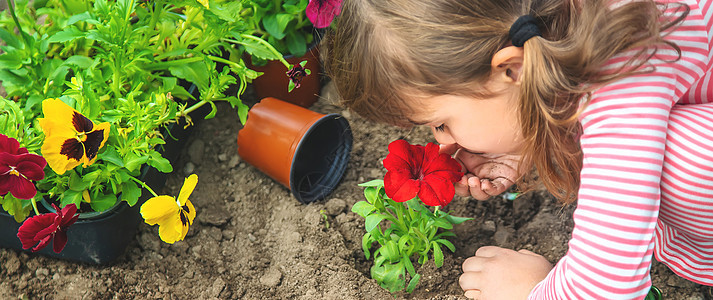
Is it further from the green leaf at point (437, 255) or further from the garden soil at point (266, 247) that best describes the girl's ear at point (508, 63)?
the garden soil at point (266, 247)

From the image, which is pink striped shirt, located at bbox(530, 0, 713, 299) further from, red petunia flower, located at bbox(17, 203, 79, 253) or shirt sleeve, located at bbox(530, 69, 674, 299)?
red petunia flower, located at bbox(17, 203, 79, 253)

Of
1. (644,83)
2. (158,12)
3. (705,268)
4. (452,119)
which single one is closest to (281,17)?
(158,12)

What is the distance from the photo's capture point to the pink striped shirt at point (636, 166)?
105cm

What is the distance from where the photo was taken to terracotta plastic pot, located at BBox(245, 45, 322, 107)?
1866 millimetres

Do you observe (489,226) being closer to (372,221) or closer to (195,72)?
(372,221)

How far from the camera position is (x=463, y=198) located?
1.71m

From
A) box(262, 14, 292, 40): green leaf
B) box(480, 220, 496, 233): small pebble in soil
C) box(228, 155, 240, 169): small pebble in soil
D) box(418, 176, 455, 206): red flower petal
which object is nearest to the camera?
box(418, 176, 455, 206): red flower petal

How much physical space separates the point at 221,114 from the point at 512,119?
1052mm

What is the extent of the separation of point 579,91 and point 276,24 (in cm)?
97

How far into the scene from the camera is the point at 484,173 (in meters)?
1.51

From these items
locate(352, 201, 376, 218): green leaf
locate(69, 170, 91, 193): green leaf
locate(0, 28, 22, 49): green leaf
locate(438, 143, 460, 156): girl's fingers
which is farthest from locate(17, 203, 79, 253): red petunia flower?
locate(438, 143, 460, 156): girl's fingers

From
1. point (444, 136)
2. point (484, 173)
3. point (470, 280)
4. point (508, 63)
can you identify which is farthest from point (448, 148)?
point (508, 63)

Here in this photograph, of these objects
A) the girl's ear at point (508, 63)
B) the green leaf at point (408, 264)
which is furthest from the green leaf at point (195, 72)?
the girl's ear at point (508, 63)

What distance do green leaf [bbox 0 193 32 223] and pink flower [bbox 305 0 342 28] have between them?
0.79m
